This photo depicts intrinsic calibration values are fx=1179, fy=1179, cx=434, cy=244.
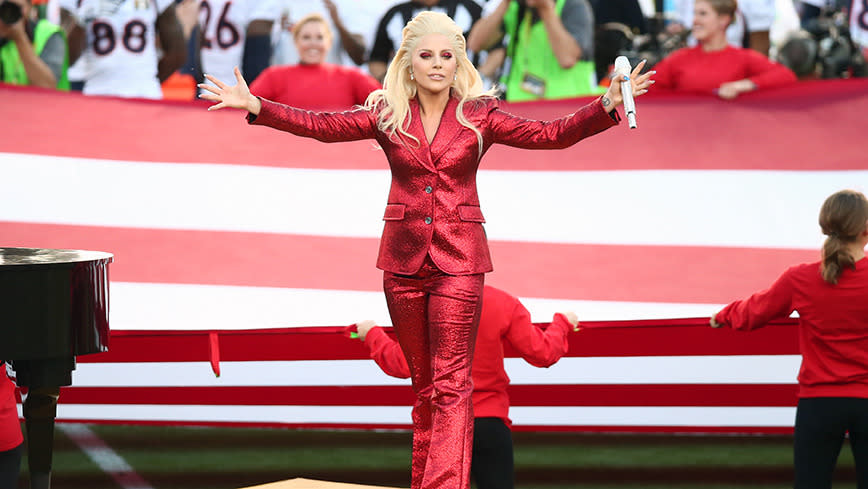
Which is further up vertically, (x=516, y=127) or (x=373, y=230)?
(x=516, y=127)

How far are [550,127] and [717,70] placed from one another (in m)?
2.45

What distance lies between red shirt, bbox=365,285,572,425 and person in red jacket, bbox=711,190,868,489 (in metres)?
0.73

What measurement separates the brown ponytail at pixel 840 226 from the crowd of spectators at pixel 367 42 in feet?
4.96

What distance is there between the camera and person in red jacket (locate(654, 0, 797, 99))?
4727mm

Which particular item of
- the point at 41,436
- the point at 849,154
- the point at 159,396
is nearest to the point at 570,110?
the point at 849,154

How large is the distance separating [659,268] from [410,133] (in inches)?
82.7

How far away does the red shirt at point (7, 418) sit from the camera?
10.7 ft

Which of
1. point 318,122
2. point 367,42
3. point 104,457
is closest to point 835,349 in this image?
point 318,122

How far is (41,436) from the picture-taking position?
126 inches

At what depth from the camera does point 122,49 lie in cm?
537

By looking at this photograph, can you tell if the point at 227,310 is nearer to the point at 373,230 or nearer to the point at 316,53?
the point at 373,230

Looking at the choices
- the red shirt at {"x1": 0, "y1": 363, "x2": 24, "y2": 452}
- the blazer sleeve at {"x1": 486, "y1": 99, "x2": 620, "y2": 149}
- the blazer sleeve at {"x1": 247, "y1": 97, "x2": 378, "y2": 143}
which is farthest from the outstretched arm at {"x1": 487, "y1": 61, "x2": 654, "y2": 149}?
the red shirt at {"x1": 0, "y1": 363, "x2": 24, "y2": 452}

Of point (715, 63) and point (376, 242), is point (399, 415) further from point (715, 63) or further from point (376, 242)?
point (715, 63)

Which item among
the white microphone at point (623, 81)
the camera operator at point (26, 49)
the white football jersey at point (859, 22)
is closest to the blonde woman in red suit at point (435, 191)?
the white microphone at point (623, 81)
